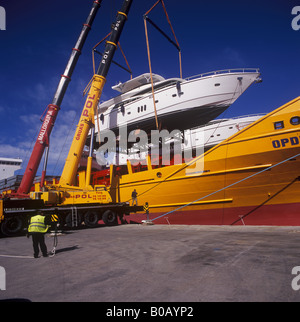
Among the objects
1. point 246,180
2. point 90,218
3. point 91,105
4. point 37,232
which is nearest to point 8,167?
point 91,105

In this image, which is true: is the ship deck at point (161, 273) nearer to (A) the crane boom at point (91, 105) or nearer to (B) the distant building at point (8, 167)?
(A) the crane boom at point (91, 105)

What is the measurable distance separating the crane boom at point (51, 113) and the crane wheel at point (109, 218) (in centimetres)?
525

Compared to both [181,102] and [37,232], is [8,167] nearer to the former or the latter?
[181,102]

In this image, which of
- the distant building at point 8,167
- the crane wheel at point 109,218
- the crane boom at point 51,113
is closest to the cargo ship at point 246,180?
the crane wheel at point 109,218

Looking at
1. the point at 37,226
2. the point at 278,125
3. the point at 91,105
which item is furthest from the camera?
the point at 91,105

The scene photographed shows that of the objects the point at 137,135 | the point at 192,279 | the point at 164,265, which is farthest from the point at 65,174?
the point at 192,279

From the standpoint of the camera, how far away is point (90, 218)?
1284 centimetres

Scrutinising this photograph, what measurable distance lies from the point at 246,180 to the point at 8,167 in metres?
40.4

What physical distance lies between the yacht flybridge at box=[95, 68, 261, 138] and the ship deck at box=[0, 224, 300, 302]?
1047 centimetres

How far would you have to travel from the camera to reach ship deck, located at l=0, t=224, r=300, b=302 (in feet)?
9.71

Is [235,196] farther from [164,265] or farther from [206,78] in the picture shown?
[206,78]

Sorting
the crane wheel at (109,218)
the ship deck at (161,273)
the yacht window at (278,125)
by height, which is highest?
the yacht window at (278,125)

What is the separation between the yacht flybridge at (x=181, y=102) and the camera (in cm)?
1416

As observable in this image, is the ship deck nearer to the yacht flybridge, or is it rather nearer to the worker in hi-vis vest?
the worker in hi-vis vest
